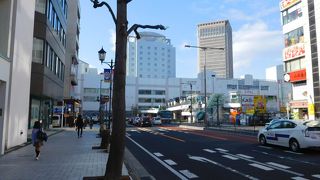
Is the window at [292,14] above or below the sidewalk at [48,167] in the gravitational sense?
above

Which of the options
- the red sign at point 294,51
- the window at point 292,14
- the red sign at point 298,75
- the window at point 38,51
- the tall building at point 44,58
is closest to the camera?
the window at point 38,51

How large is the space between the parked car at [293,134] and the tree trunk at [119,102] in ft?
38.4

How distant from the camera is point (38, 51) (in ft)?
99.4

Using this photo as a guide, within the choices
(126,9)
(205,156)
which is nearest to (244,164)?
(205,156)

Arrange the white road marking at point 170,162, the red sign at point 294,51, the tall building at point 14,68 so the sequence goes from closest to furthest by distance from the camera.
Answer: the white road marking at point 170,162
the tall building at point 14,68
the red sign at point 294,51

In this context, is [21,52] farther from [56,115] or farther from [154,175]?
[56,115]

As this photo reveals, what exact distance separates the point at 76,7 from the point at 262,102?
50.6 m

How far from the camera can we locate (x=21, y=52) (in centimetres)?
1914

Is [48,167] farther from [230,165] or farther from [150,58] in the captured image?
[150,58]

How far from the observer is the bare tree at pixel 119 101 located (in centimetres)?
895

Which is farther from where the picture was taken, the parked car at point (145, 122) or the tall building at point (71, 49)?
the tall building at point (71, 49)

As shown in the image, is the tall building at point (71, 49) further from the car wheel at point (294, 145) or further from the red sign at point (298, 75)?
the car wheel at point (294, 145)

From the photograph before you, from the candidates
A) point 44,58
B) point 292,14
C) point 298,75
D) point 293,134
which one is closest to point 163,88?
point 292,14

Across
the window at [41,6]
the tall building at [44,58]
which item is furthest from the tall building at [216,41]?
the window at [41,6]
